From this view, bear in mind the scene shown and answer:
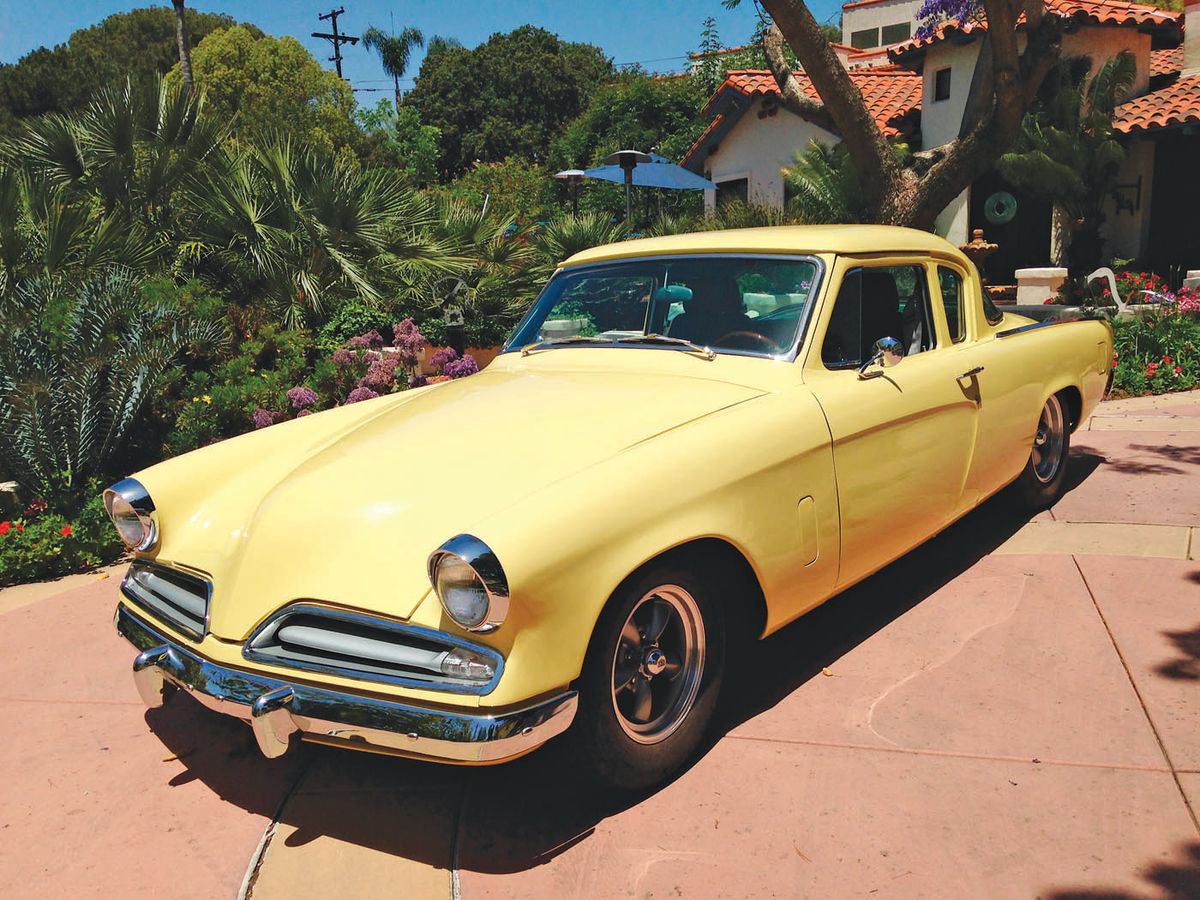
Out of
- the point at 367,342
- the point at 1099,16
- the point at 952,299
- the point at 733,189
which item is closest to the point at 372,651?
the point at 952,299

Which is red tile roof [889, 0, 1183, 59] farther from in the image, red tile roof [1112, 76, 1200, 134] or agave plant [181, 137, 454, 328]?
agave plant [181, 137, 454, 328]

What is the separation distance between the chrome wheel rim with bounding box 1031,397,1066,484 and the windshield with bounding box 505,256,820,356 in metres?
2.28

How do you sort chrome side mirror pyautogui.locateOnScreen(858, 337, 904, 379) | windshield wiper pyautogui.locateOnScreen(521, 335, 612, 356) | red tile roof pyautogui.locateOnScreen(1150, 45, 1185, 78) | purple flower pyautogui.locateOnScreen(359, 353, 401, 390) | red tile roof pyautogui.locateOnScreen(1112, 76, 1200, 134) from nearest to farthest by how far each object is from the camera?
chrome side mirror pyautogui.locateOnScreen(858, 337, 904, 379)
windshield wiper pyautogui.locateOnScreen(521, 335, 612, 356)
purple flower pyautogui.locateOnScreen(359, 353, 401, 390)
red tile roof pyautogui.locateOnScreen(1112, 76, 1200, 134)
red tile roof pyautogui.locateOnScreen(1150, 45, 1185, 78)

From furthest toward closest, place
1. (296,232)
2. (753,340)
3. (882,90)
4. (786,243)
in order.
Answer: (882,90) < (296,232) < (786,243) < (753,340)

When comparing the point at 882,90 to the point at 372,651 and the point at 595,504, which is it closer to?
the point at 595,504

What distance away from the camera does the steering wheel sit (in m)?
3.53

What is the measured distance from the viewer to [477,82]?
52719 millimetres

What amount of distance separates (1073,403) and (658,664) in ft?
11.4

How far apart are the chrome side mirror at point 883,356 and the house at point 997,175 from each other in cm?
1318

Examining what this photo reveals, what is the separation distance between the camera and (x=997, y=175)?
1861cm

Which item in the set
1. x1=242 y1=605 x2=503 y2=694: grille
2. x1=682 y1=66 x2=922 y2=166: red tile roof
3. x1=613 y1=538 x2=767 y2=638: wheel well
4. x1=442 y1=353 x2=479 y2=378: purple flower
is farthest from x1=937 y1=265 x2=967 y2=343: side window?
x1=682 y1=66 x2=922 y2=166: red tile roof

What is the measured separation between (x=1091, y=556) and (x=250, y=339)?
7196mm

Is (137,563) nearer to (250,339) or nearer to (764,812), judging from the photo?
(764,812)

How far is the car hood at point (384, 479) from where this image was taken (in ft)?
8.69
